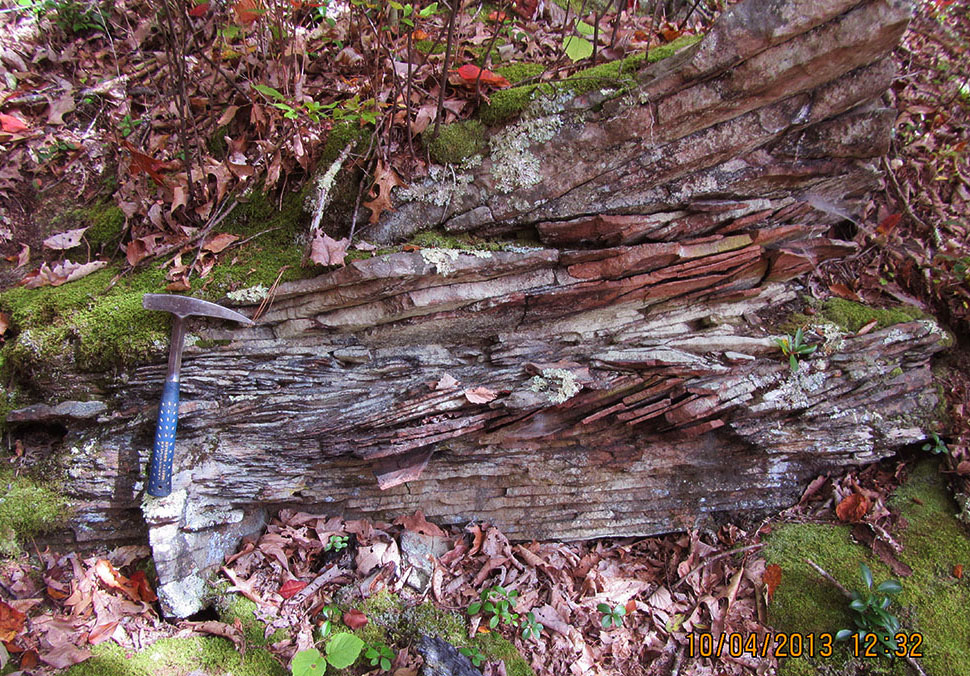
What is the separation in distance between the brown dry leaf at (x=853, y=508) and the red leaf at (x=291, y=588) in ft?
15.0

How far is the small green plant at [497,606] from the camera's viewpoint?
392 centimetres

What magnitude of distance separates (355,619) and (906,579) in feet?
14.0

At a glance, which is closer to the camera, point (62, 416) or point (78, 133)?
point (62, 416)

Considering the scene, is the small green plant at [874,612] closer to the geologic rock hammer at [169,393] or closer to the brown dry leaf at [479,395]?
A: the brown dry leaf at [479,395]

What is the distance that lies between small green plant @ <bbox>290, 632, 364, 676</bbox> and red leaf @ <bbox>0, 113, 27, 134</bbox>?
5.42 m

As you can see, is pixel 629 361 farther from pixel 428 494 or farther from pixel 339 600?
pixel 339 600

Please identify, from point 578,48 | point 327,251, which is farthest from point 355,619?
point 578,48

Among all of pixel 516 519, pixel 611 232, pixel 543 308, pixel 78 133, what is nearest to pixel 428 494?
pixel 516 519

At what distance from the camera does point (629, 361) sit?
432cm

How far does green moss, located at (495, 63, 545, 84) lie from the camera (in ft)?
14.5

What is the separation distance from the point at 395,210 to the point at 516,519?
115 inches

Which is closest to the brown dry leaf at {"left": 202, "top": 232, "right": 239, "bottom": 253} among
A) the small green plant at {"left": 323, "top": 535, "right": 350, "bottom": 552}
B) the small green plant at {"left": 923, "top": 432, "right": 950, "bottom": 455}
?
the small green plant at {"left": 323, "top": 535, "right": 350, "bottom": 552}

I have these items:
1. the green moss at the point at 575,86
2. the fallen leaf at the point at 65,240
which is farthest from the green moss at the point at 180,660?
the green moss at the point at 575,86
